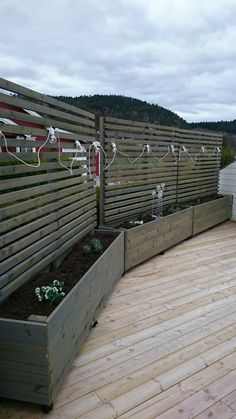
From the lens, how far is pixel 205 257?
15.4 feet

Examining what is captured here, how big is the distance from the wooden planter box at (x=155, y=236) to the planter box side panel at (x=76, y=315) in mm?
585

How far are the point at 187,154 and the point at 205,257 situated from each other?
7.45 feet

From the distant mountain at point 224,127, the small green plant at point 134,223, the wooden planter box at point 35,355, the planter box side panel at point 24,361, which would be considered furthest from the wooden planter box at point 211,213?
the planter box side panel at point 24,361

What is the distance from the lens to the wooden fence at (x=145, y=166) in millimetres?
4098

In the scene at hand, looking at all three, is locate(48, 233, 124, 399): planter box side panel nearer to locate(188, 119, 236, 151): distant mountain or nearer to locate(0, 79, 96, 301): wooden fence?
locate(0, 79, 96, 301): wooden fence

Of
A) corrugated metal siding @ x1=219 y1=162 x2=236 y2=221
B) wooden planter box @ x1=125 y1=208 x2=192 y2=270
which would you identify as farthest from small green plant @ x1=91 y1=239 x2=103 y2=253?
corrugated metal siding @ x1=219 y1=162 x2=236 y2=221

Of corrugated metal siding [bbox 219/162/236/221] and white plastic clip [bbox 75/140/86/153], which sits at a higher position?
white plastic clip [bbox 75/140/86/153]

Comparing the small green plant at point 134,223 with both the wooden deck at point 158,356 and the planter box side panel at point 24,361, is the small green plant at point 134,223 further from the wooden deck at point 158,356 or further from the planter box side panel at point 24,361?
the planter box side panel at point 24,361

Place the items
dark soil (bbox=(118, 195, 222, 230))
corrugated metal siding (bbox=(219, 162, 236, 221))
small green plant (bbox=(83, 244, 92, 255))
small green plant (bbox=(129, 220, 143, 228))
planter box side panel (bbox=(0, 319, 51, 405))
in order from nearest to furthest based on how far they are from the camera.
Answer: planter box side panel (bbox=(0, 319, 51, 405)), small green plant (bbox=(83, 244, 92, 255)), small green plant (bbox=(129, 220, 143, 228)), dark soil (bbox=(118, 195, 222, 230)), corrugated metal siding (bbox=(219, 162, 236, 221))

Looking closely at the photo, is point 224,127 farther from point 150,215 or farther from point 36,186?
point 36,186

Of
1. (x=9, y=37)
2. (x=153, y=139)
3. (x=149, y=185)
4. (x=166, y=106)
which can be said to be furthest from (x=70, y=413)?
(x=166, y=106)

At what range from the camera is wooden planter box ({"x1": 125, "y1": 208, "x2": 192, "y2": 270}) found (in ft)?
13.2

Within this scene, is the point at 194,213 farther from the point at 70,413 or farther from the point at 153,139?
the point at 70,413

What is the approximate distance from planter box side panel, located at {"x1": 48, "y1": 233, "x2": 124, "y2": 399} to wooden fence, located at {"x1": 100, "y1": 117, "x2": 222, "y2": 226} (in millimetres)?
1014
